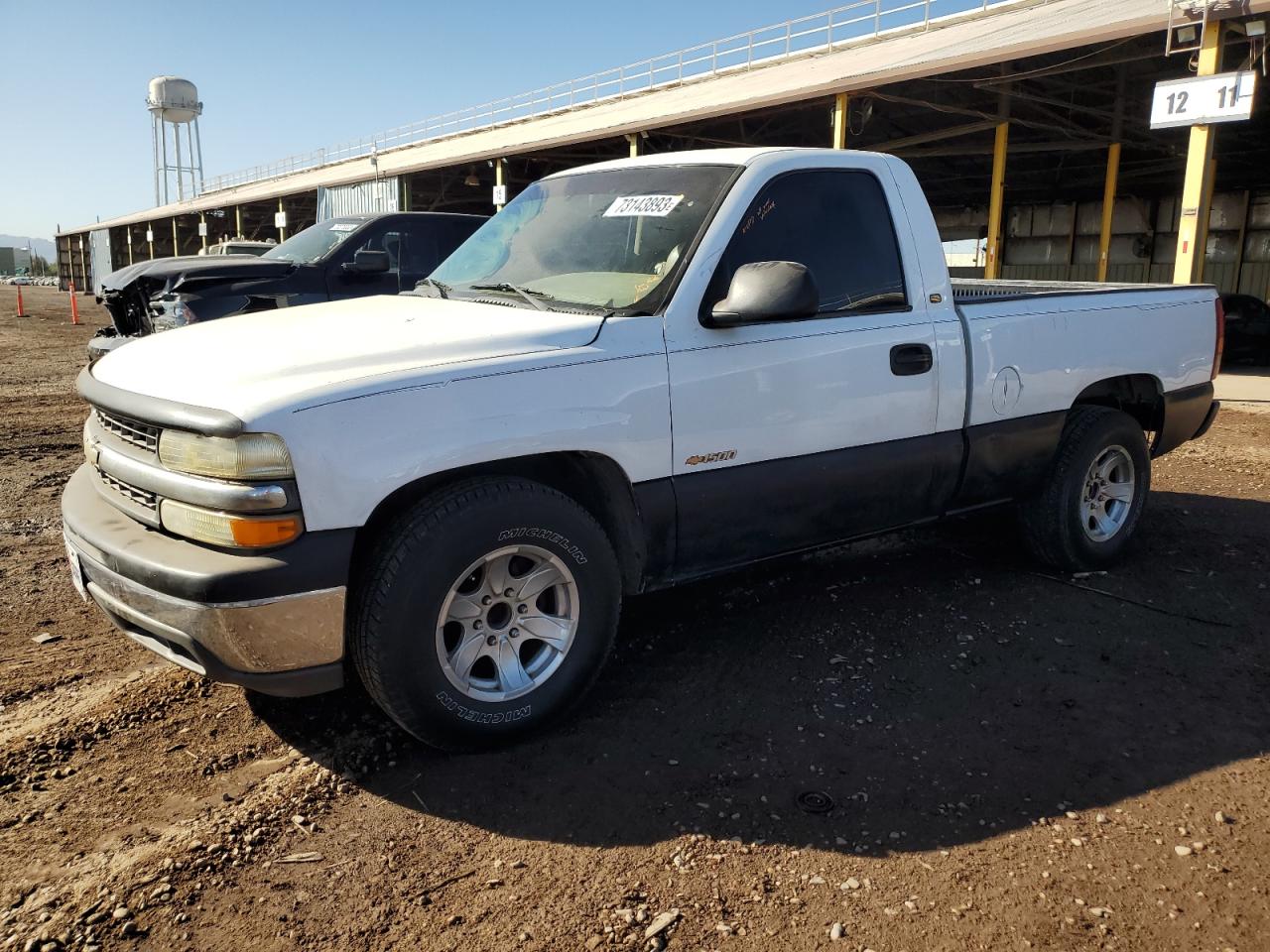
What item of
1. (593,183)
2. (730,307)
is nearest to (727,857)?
(730,307)

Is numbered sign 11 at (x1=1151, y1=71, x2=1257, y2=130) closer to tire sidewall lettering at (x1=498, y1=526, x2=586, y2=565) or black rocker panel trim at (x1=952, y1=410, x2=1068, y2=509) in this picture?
black rocker panel trim at (x1=952, y1=410, x2=1068, y2=509)

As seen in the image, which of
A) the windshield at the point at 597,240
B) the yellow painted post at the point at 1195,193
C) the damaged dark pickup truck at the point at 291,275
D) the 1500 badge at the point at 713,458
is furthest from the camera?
the yellow painted post at the point at 1195,193

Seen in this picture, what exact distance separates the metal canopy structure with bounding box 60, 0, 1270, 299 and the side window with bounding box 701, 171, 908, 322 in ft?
32.1

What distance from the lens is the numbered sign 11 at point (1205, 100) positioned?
10562 mm

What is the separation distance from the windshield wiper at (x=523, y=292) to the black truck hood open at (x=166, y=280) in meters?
4.91

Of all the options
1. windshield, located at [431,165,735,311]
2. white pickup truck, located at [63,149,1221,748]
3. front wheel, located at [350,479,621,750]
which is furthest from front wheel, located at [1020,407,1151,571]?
front wheel, located at [350,479,621,750]

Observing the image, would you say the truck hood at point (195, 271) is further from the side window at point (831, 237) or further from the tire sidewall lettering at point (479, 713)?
the tire sidewall lettering at point (479, 713)

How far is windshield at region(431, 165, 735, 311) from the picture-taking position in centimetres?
344

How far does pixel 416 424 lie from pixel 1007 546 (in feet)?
12.6

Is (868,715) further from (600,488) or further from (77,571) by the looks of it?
(77,571)

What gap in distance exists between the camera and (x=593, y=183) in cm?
401

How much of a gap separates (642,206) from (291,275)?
537cm

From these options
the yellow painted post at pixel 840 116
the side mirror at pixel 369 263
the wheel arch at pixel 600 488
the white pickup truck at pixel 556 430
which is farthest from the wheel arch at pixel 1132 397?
the yellow painted post at pixel 840 116

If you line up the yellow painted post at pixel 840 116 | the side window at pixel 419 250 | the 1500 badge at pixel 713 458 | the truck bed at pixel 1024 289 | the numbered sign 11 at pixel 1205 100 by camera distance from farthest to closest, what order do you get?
the yellow painted post at pixel 840 116
the numbered sign 11 at pixel 1205 100
the side window at pixel 419 250
the truck bed at pixel 1024 289
the 1500 badge at pixel 713 458
